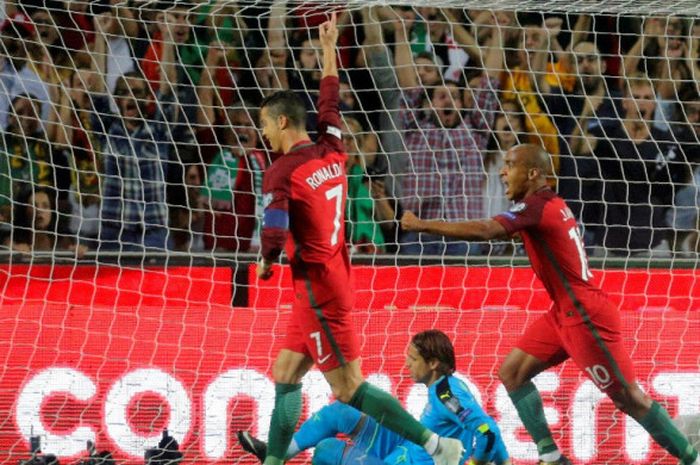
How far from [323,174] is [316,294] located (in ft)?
1.99

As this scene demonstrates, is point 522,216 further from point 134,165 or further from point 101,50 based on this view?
point 101,50

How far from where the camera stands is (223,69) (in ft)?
35.6

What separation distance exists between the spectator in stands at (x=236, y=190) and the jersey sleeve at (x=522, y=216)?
10.5ft

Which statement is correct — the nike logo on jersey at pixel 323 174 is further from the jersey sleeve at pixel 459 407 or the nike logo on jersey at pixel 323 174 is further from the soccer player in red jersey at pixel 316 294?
the jersey sleeve at pixel 459 407

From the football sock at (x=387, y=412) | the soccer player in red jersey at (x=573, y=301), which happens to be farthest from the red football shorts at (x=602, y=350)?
the football sock at (x=387, y=412)

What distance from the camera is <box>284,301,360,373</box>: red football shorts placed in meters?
7.50

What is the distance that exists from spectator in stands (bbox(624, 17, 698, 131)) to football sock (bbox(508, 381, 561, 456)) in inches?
143

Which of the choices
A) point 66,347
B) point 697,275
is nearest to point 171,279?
point 66,347

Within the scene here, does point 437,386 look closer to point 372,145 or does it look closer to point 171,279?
point 171,279

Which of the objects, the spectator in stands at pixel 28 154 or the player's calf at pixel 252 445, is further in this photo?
the spectator in stands at pixel 28 154

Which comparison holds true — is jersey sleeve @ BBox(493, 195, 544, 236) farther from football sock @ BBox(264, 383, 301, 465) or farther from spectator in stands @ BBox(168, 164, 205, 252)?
spectator in stands @ BBox(168, 164, 205, 252)

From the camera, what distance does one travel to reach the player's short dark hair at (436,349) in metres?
8.15

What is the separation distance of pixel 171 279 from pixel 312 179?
2381 millimetres

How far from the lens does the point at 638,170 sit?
1134 centimetres
